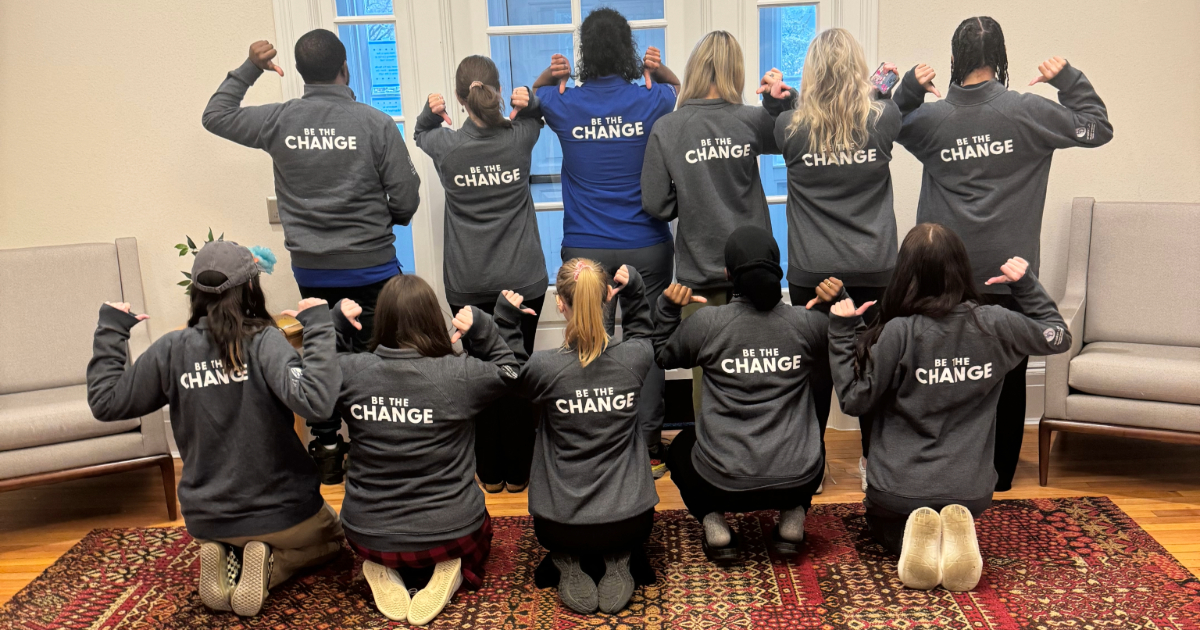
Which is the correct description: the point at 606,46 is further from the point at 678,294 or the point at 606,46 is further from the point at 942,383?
the point at 942,383

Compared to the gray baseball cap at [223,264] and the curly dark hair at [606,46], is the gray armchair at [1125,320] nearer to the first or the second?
the curly dark hair at [606,46]

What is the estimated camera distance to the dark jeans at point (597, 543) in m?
2.53

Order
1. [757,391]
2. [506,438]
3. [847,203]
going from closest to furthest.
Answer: [757,391] < [847,203] < [506,438]

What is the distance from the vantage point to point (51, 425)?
3.12m

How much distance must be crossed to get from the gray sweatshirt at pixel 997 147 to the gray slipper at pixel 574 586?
1695 mm

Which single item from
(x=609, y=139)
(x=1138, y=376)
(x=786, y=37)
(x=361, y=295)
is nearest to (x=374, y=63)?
(x=361, y=295)

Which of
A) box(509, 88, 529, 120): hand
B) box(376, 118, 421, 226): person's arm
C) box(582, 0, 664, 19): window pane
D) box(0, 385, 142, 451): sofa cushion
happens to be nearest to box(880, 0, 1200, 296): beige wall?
box(582, 0, 664, 19): window pane

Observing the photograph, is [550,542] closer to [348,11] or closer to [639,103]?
[639,103]

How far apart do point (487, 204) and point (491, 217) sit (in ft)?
0.17

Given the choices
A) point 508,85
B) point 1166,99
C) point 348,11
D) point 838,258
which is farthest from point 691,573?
point 1166,99

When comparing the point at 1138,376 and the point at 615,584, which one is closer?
the point at 615,584

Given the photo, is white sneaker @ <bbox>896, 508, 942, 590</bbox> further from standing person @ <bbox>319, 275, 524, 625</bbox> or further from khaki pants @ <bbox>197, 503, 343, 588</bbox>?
khaki pants @ <bbox>197, 503, 343, 588</bbox>

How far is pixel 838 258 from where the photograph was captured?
3078 mm

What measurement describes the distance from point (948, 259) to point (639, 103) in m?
1.30
